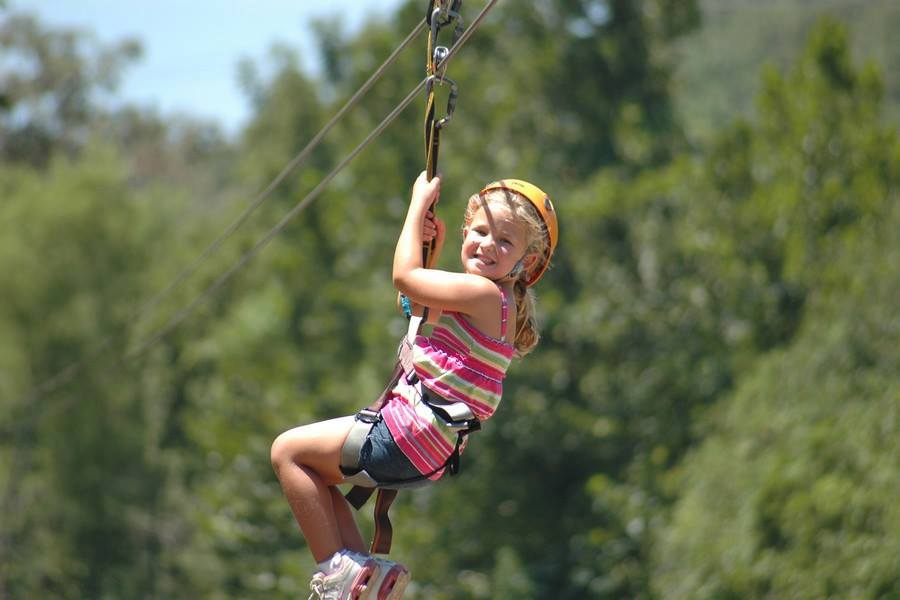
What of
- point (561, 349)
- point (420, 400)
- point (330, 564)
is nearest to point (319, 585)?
point (330, 564)

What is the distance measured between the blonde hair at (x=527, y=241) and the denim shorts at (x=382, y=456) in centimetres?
49

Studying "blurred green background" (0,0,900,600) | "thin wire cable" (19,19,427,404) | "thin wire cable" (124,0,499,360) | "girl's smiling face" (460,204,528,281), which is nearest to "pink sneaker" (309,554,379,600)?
"girl's smiling face" (460,204,528,281)

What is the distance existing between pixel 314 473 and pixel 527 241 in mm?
892

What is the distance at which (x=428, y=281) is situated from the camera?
139 inches

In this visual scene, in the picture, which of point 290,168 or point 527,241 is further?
point 290,168

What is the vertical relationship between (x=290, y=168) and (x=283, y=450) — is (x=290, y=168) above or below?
above

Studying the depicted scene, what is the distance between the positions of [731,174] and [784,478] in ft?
17.1

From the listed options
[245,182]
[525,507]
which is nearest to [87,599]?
[525,507]

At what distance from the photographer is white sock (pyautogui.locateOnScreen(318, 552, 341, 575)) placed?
11.8ft

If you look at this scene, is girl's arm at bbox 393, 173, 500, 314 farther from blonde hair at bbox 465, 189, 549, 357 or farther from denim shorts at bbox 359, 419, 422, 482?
denim shorts at bbox 359, 419, 422, 482

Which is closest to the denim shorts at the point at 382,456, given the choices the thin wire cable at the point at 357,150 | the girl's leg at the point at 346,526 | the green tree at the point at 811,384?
the girl's leg at the point at 346,526

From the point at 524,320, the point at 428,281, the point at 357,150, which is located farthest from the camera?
the point at 357,150

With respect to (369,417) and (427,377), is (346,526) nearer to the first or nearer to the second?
(369,417)

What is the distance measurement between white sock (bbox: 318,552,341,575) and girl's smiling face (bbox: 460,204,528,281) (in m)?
0.88
